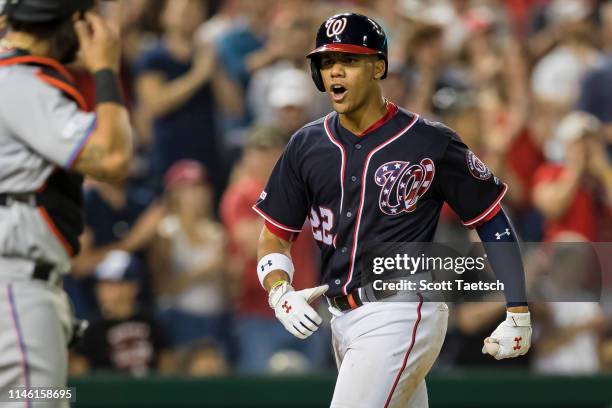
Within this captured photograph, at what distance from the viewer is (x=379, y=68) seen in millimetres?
4371

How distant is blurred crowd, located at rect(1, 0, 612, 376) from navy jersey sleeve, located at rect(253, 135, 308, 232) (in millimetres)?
2128

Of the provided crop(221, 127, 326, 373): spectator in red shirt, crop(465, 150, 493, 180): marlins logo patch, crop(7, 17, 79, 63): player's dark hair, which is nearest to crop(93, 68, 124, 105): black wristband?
crop(7, 17, 79, 63): player's dark hair

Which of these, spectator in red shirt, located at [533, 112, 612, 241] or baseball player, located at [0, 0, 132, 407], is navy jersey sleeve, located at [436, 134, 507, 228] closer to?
baseball player, located at [0, 0, 132, 407]

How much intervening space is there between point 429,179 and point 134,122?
4.61m

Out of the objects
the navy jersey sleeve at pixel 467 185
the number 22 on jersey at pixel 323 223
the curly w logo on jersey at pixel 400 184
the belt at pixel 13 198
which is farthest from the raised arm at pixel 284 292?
the belt at pixel 13 198

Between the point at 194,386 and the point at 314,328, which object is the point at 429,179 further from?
the point at 194,386

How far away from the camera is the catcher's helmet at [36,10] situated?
4168 mm

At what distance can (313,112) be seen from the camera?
27.7 feet

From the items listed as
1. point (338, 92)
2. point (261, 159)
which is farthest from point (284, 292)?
point (261, 159)

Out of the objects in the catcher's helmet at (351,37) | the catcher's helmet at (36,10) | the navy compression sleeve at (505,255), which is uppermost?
the catcher's helmet at (36,10)

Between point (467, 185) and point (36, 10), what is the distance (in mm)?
1684

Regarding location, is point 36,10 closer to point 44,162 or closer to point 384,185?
point 44,162

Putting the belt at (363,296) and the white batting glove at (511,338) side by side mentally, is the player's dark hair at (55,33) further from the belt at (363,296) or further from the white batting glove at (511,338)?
the white batting glove at (511,338)

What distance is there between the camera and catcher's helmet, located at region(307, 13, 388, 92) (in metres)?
4.27
